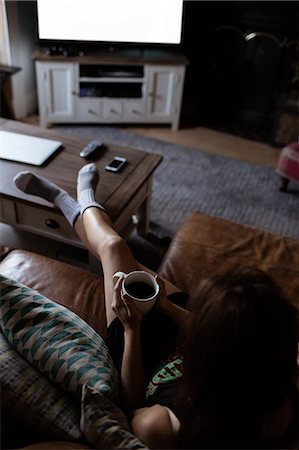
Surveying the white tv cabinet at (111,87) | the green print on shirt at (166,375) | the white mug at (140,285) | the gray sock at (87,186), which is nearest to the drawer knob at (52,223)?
the gray sock at (87,186)

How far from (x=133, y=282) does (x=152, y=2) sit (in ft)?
5.52

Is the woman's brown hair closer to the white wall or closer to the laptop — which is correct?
the laptop

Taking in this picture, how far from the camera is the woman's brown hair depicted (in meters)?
0.70

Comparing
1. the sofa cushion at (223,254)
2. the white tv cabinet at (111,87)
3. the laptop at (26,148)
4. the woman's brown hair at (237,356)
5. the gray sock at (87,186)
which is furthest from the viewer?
the white tv cabinet at (111,87)

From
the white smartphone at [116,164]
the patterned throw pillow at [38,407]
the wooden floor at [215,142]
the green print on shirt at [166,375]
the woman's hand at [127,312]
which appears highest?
the patterned throw pillow at [38,407]

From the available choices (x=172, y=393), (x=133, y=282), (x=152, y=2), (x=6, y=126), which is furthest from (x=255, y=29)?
(x=172, y=393)

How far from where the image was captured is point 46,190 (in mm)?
1716

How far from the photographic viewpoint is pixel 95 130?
11.2 ft

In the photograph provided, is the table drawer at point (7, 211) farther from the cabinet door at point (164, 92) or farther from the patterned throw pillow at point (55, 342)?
the cabinet door at point (164, 92)

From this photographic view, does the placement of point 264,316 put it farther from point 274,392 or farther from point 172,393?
point 172,393

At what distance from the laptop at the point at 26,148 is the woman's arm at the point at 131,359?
1.00 m

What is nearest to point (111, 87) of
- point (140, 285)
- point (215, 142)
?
point (215, 142)

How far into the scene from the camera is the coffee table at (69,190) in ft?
5.73

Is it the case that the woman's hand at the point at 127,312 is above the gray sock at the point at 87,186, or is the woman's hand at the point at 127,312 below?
above
